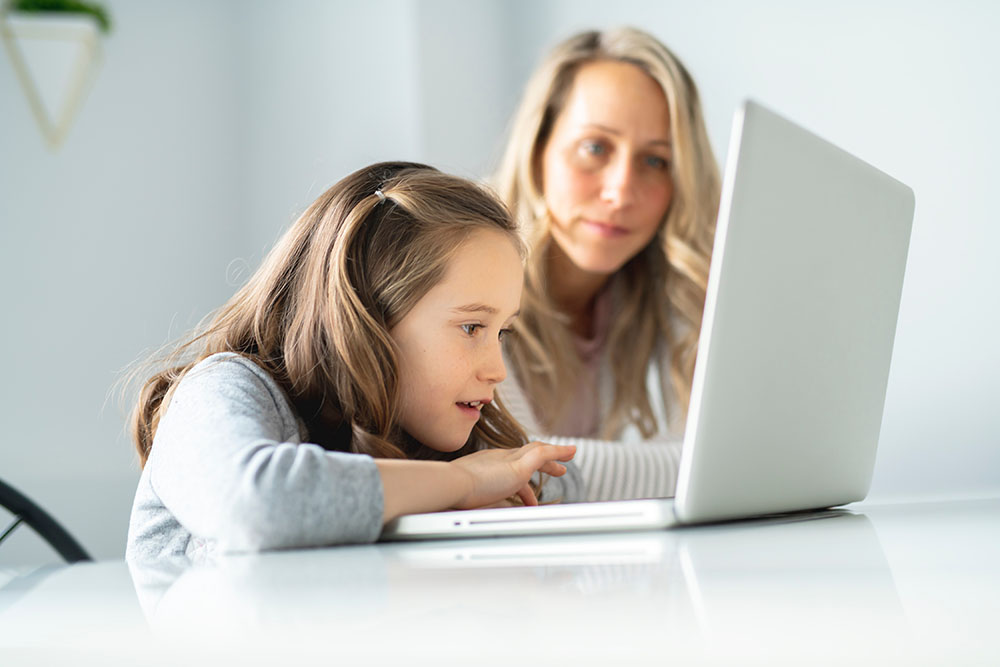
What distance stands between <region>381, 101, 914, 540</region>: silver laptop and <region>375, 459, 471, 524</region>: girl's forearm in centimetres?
2

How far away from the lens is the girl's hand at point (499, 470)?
85 centimetres

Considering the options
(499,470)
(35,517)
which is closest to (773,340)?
(499,470)

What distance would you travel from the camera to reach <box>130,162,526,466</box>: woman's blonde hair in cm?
100

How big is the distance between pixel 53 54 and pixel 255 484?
2.07 meters

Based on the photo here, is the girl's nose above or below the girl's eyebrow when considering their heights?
below

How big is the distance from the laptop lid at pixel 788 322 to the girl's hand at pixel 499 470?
204 mm

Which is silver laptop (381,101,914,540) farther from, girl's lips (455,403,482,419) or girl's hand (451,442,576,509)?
girl's lips (455,403,482,419)

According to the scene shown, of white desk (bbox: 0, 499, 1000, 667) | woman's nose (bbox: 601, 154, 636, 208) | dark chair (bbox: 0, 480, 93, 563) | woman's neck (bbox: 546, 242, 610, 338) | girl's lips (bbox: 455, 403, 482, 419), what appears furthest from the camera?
woman's neck (bbox: 546, 242, 610, 338)

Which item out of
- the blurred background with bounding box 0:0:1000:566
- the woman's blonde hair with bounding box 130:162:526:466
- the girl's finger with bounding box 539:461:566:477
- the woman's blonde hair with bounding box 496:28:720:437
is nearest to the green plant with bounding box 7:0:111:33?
the blurred background with bounding box 0:0:1000:566

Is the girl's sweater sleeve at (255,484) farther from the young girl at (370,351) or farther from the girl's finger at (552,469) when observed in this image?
the girl's finger at (552,469)

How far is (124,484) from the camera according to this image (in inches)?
98.7

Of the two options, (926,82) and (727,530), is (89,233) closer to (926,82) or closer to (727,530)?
(926,82)

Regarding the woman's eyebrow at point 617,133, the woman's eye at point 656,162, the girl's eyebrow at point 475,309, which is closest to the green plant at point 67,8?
the woman's eyebrow at point 617,133

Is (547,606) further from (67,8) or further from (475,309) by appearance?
(67,8)
